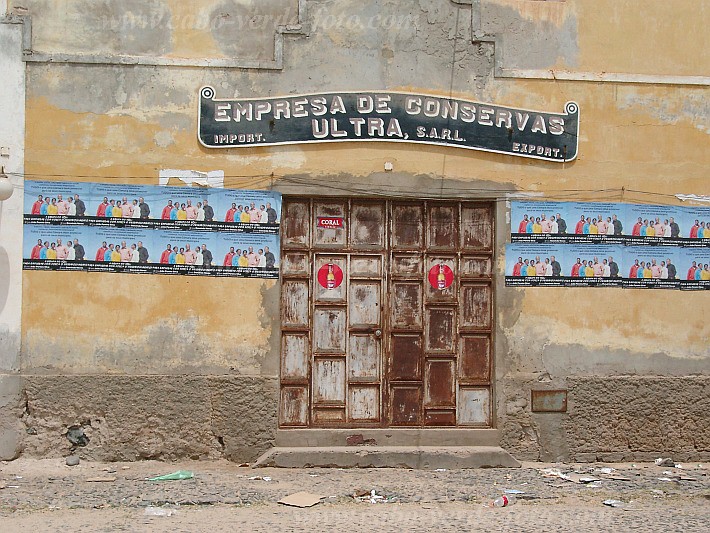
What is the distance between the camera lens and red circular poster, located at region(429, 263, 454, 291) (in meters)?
9.67

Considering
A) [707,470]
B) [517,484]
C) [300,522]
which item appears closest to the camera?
[300,522]

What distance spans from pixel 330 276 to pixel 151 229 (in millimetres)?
1771

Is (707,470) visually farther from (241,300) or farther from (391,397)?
(241,300)

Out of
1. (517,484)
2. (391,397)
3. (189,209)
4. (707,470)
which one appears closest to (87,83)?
(189,209)

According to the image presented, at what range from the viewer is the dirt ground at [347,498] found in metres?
7.55

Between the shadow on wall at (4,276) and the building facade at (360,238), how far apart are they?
0.02 m

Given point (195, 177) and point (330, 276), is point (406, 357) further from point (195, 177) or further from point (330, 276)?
point (195, 177)

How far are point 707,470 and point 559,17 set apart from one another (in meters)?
4.66

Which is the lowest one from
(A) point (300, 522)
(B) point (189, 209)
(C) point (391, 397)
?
(A) point (300, 522)

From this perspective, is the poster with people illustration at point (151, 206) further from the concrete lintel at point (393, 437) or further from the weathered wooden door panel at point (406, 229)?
the concrete lintel at point (393, 437)

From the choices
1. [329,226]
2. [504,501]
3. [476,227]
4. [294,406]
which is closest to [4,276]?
[294,406]

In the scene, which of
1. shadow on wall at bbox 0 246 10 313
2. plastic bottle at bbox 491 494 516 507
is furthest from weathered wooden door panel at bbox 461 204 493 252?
shadow on wall at bbox 0 246 10 313

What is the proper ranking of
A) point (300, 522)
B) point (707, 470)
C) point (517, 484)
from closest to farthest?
1. point (300, 522)
2. point (517, 484)
3. point (707, 470)

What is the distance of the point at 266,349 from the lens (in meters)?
9.38
